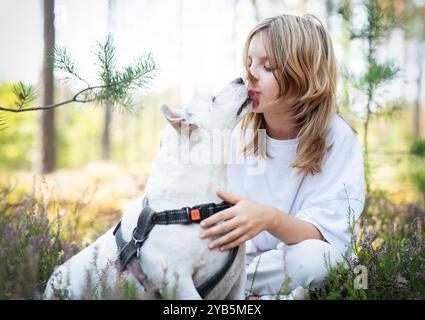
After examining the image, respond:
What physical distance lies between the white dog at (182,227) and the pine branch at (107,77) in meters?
0.42

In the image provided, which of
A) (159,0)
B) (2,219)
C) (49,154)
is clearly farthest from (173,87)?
(2,219)

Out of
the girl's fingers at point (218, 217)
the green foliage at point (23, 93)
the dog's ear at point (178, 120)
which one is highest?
the green foliage at point (23, 93)

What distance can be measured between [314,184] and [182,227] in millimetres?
1143

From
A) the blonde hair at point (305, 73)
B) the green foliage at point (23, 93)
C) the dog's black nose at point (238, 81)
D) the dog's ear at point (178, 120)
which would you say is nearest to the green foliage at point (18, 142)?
the green foliage at point (23, 93)

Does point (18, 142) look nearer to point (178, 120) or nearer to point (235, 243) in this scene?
point (178, 120)

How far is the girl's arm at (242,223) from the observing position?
2.18 metres

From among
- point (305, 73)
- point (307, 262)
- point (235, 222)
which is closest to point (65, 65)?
point (235, 222)

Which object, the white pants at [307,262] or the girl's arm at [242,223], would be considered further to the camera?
the white pants at [307,262]

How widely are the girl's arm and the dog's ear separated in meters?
0.37

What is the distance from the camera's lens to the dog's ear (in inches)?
88.5

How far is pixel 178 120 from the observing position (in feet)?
7.38

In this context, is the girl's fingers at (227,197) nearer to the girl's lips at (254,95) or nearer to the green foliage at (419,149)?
the girl's lips at (254,95)

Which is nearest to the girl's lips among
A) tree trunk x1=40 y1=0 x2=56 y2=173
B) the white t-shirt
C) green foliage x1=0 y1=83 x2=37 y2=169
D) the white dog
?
the white dog
